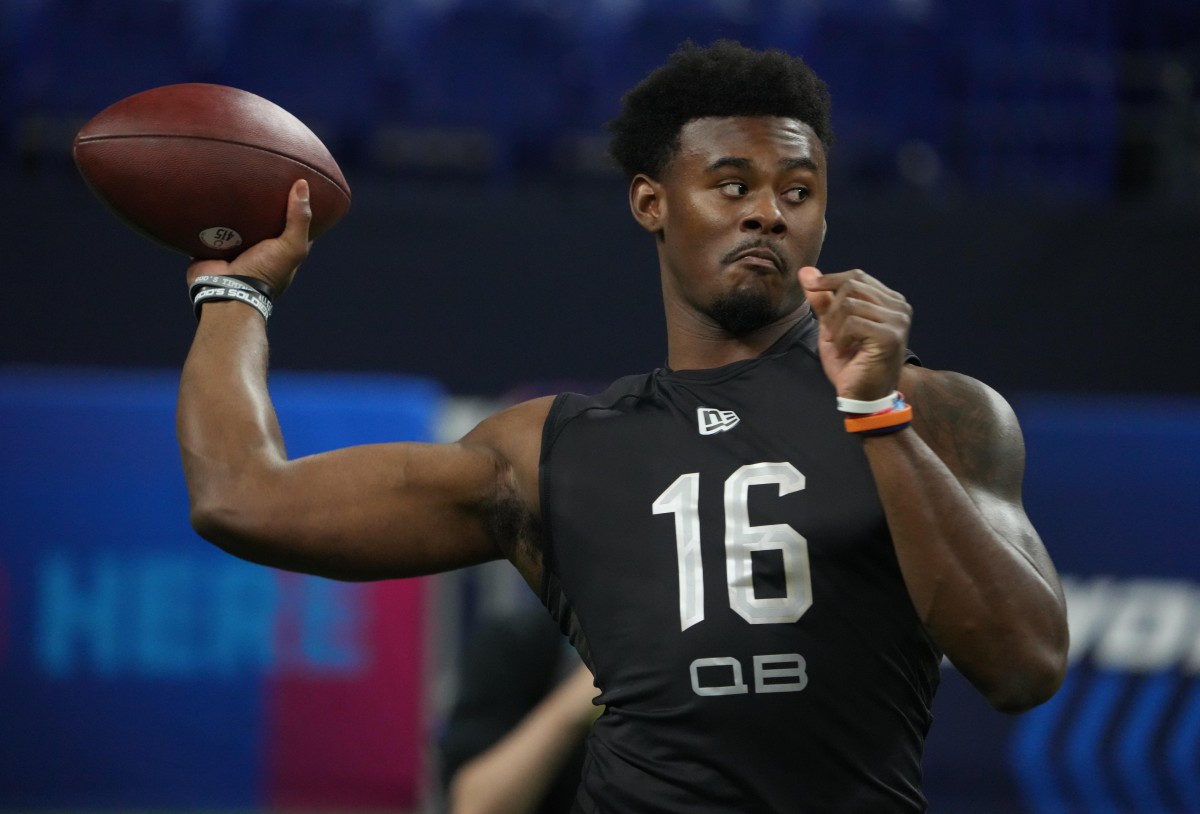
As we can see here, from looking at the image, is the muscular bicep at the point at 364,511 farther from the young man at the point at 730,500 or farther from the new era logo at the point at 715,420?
the new era logo at the point at 715,420

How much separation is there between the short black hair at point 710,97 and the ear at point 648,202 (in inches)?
0.7

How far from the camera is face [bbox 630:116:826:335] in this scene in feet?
7.85

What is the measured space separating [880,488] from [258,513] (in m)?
0.99

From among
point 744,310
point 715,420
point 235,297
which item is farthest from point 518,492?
point 235,297

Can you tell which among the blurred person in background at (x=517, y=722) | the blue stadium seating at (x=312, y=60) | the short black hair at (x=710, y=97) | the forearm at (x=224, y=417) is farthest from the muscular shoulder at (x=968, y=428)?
the blue stadium seating at (x=312, y=60)

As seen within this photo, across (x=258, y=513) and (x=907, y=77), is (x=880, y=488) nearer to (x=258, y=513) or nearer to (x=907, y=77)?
(x=258, y=513)

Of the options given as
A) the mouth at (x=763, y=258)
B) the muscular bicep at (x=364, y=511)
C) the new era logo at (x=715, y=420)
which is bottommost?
the muscular bicep at (x=364, y=511)

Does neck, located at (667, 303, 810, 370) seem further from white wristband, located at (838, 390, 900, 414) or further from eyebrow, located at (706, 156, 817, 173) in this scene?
white wristband, located at (838, 390, 900, 414)

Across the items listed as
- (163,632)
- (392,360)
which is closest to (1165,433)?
(392,360)

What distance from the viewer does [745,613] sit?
221cm

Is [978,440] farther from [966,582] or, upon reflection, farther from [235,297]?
[235,297]

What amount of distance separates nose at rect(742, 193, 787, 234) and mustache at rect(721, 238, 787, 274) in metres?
0.02

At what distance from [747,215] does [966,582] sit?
701mm

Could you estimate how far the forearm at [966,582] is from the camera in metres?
2.02
